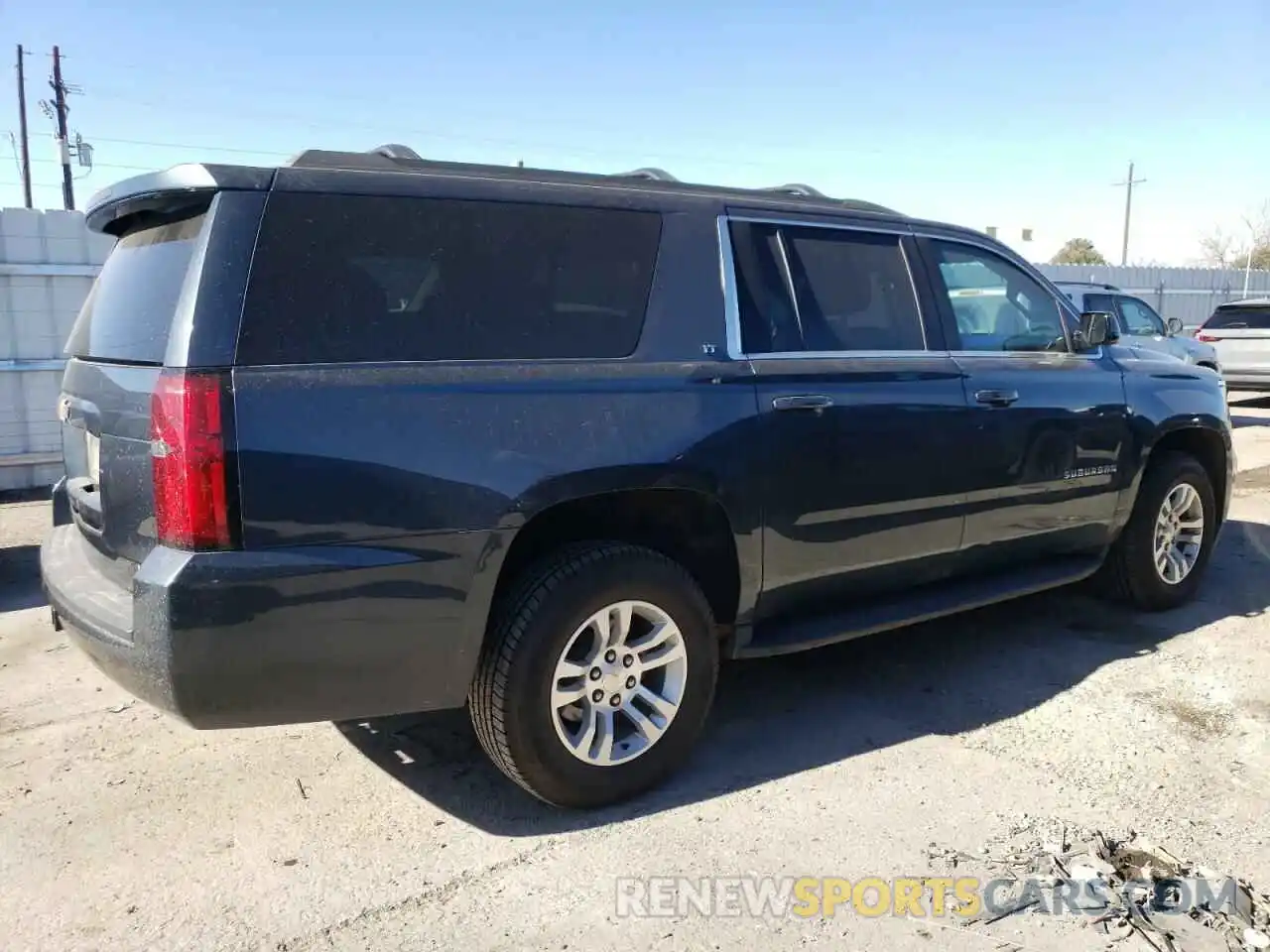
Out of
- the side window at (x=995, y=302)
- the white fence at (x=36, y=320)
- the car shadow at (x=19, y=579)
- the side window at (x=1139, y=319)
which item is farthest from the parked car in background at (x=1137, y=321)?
the car shadow at (x=19, y=579)

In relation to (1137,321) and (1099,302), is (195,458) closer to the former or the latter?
(1099,302)

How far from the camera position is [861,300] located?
400 centimetres

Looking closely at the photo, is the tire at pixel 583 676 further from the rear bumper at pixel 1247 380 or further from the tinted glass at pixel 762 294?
the rear bumper at pixel 1247 380

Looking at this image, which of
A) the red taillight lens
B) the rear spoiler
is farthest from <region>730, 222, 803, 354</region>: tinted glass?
the red taillight lens

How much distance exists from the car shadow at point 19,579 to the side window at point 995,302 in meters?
4.75

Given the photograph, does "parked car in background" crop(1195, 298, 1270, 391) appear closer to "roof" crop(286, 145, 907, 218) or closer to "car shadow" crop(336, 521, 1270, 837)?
"car shadow" crop(336, 521, 1270, 837)

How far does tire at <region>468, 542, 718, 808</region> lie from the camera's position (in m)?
3.02

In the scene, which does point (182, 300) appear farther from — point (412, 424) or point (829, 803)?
point (829, 803)

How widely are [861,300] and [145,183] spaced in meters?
2.57

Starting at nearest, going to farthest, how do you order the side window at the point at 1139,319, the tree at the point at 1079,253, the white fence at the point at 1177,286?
the side window at the point at 1139,319 < the white fence at the point at 1177,286 < the tree at the point at 1079,253

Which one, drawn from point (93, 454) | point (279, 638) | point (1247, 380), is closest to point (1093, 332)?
point (279, 638)

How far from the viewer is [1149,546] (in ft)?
16.9

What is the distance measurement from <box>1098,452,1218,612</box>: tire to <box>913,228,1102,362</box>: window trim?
769 mm

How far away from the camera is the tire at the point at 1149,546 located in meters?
5.11
